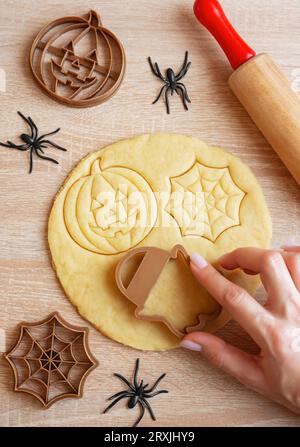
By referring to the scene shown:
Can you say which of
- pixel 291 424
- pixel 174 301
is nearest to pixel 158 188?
pixel 174 301

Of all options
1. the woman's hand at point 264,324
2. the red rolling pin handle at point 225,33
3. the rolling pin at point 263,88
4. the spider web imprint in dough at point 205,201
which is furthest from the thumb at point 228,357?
the red rolling pin handle at point 225,33

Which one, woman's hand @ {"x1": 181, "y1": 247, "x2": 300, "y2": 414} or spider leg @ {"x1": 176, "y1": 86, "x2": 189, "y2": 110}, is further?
spider leg @ {"x1": 176, "y1": 86, "x2": 189, "y2": 110}

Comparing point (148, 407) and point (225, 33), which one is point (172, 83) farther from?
point (148, 407)

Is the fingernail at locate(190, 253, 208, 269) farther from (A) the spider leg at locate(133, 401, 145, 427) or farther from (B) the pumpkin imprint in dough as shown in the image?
(A) the spider leg at locate(133, 401, 145, 427)

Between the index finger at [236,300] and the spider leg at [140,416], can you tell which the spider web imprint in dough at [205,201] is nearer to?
the index finger at [236,300]

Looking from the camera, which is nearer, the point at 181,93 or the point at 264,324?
the point at 264,324

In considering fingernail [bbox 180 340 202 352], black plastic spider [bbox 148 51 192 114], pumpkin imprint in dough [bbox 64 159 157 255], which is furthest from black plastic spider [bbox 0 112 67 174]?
fingernail [bbox 180 340 202 352]

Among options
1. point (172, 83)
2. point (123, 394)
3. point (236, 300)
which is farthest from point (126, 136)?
point (123, 394)
